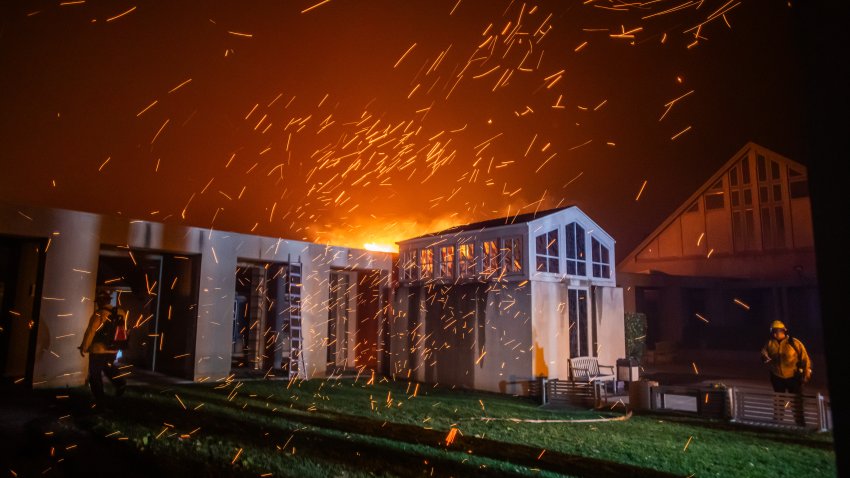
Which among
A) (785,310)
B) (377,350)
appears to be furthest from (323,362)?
(785,310)

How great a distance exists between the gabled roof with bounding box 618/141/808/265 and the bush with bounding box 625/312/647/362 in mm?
10703

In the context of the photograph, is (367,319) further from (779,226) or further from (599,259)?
(779,226)

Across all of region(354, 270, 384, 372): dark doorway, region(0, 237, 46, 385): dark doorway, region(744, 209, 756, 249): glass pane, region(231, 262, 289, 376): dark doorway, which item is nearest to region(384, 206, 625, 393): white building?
region(354, 270, 384, 372): dark doorway

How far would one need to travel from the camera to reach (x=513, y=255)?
50.4ft

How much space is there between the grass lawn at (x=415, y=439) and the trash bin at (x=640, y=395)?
64 cm

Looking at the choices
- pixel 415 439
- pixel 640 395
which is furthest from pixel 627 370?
pixel 415 439

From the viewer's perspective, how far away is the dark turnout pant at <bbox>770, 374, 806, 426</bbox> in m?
9.81

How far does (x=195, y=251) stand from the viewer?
15078 mm

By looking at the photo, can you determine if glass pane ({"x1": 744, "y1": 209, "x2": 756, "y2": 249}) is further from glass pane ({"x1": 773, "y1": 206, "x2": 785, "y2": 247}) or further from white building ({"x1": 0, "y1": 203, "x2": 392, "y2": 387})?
white building ({"x1": 0, "y1": 203, "x2": 392, "y2": 387})

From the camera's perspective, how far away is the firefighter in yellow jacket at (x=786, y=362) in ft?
33.2

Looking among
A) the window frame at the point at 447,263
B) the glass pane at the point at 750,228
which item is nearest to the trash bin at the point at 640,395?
the window frame at the point at 447,263

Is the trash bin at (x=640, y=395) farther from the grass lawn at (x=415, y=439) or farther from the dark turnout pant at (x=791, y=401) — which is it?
the dark turnout pant at (x=791, y=401)

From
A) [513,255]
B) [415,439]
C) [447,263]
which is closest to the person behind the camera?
[415,439]

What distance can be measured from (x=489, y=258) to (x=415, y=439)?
8853mm
